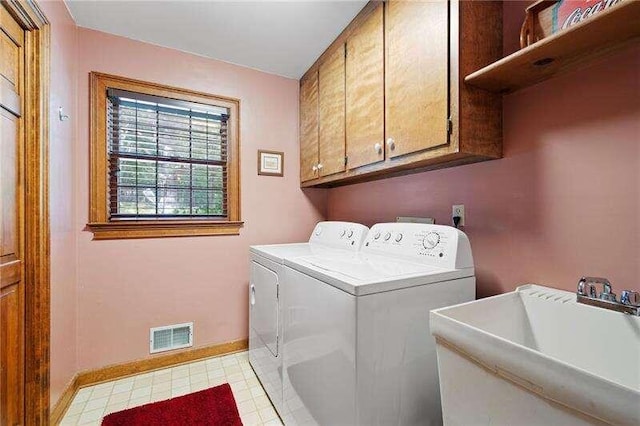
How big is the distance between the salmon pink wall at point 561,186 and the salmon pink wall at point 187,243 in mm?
1488

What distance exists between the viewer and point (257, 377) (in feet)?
6.61

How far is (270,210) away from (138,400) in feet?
5.11

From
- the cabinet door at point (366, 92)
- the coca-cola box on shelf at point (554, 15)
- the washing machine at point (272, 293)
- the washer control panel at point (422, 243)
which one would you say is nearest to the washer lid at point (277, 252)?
the washing machine at point (272, 293)

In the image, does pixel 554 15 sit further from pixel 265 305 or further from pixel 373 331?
pixel 265 305

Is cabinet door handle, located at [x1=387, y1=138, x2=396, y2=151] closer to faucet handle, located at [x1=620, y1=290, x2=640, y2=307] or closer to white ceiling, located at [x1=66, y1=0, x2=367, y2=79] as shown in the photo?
white ceiling, located at [x1=66, y1=0, x2=367, y2=79]

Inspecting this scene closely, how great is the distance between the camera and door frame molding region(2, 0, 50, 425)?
137cm

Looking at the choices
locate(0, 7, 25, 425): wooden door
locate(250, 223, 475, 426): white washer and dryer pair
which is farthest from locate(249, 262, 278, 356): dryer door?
locate(0, 7, 25, 425): wooden door

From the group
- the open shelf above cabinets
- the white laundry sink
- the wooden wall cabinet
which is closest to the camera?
the white laundry sink

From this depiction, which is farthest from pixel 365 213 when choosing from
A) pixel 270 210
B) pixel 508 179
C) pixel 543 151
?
pixel 543 151

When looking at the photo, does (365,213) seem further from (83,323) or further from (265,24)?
(83,323)

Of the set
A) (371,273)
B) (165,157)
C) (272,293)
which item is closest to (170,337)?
(272,293)

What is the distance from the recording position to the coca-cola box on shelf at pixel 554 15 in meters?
0.90

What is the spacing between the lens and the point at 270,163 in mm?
2502

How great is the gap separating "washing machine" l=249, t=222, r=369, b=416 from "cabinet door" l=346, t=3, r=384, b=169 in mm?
494
